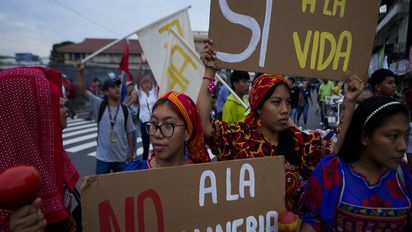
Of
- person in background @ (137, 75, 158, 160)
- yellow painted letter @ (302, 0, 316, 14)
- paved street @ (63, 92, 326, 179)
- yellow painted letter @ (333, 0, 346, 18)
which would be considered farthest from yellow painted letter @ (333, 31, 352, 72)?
paved street @ (63, 92, 326, 179)

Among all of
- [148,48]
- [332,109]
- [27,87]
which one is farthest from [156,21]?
[332,109]

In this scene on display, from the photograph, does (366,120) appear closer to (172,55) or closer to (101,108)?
(172,55)

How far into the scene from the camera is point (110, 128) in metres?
4.55

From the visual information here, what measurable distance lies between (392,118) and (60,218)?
4.99ft

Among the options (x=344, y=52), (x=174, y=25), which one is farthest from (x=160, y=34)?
(x=344, y=52)

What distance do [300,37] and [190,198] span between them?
116 centimetres

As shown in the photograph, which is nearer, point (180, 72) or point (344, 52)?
point (344, 52)

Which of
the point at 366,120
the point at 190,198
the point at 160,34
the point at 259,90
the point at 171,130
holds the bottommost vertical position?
the point at 190,198

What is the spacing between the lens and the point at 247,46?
2.02 metres

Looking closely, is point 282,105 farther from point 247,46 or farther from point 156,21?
point 156,21

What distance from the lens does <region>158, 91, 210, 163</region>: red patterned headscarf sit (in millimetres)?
1913

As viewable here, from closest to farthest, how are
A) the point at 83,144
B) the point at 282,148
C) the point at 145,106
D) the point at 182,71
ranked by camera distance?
the point at 282,148 < the point at 182,71 < the point at 145,106 < the point at 83,144

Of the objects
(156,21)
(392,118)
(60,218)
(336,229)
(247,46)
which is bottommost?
(336,229)

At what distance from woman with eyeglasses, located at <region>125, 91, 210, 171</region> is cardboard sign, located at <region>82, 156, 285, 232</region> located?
40cm
